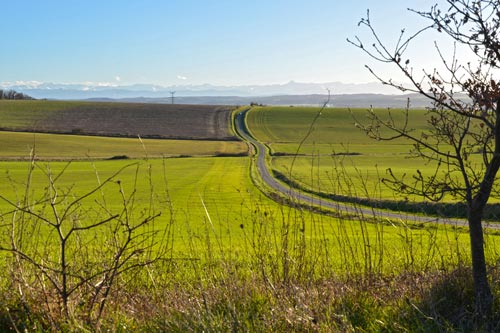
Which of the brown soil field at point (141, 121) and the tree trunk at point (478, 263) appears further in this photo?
the brown soil field at point (141, 121)

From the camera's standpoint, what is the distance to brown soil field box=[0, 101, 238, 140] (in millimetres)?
90562

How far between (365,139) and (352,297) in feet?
274

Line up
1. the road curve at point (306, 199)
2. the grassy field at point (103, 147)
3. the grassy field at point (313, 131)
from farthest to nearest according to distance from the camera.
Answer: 1. the grassy field at point (313, 131)
2. the grassy field at point (103, 147)
3. the road curve at point (306, 199)

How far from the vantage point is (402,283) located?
5.71 m

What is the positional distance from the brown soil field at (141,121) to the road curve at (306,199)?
288cm

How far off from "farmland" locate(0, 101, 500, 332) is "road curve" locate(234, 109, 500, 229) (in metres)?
0.38

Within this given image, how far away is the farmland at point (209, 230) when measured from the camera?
4.87 m

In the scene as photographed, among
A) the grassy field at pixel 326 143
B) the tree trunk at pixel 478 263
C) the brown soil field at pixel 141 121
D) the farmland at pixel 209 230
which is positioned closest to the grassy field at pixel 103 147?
the farmland at pixel 209 230

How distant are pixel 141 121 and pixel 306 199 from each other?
249 feet

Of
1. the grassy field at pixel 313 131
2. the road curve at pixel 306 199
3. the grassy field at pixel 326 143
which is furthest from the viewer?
the grassy field at pixel 313 131

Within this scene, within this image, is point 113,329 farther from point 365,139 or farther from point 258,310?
point 365,139

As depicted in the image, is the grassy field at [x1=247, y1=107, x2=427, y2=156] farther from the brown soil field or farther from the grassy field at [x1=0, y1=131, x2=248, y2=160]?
the grassy field at [x1=0, y1=131, x2=248, y2=160]

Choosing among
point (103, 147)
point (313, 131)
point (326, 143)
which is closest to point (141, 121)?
point (103, 147)

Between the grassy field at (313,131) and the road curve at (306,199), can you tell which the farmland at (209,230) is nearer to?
the road curve at (306,199)
